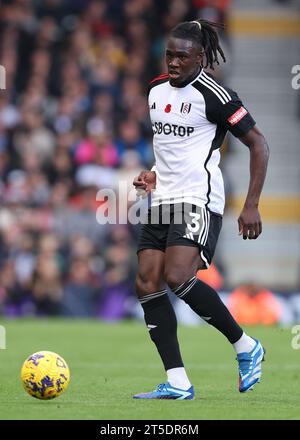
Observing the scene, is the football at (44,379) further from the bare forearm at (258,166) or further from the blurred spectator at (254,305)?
the blurred spectator at (254,305)

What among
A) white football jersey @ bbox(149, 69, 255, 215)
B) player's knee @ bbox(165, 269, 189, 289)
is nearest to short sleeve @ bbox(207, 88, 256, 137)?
white football jersey @ bbox(149, 69, 255, 215)

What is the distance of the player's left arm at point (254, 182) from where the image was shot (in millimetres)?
7352

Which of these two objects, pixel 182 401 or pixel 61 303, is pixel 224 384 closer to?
pixel 182 401

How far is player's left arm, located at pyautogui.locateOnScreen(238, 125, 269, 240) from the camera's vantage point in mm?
7352

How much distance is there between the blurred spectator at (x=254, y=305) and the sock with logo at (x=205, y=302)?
8418mm

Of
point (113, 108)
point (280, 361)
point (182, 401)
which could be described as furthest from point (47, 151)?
point (182, 401)

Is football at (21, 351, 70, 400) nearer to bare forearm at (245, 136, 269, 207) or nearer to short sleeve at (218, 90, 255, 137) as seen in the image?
bare forearm at (245, 136, 269, 207)

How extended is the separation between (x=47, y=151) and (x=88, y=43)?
284 cm

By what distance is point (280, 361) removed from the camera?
1091 centimetres

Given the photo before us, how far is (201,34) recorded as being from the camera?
25.2ft

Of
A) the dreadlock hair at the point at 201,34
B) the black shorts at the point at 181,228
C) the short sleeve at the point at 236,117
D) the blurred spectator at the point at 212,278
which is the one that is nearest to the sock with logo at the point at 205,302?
the black shorts at the point at 181,228

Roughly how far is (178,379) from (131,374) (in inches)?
82.1

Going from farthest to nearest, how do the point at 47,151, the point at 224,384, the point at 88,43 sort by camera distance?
1. the point at 88,43
2. the point at 47,151
3. the point at 224,384

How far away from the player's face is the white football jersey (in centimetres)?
10
